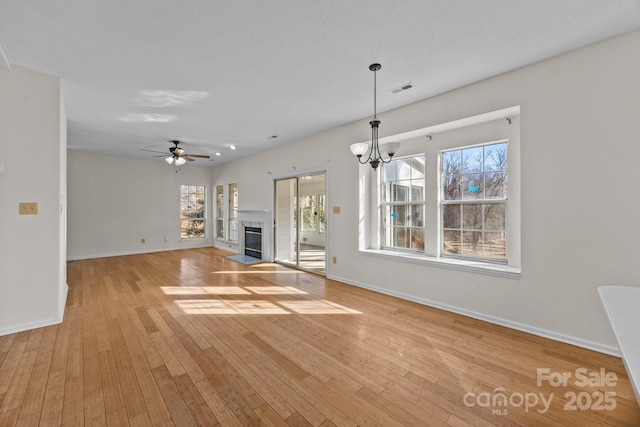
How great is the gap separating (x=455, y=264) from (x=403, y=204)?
1231 millimetres

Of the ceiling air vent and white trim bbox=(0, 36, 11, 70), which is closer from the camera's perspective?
white trim bbox=(0, 36, 11, 70)

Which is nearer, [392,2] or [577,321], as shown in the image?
[392,2]

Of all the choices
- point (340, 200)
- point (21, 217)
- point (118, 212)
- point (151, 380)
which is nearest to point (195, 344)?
point (151, 380)

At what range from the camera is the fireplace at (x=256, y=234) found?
6.48 meters

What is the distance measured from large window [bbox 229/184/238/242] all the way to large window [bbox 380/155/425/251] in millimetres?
5106

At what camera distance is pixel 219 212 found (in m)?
8.91

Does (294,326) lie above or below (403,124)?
below

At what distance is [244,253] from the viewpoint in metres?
7.39

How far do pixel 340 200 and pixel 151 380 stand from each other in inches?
139

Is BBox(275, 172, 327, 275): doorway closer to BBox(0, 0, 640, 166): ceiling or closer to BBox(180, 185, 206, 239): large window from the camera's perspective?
BBox(0, 0, 640, 166): ceiling

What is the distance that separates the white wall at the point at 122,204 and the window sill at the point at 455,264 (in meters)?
6.69

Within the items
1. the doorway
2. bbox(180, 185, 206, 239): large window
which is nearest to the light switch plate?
the doorway

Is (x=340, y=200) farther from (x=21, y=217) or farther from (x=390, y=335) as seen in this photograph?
(x=21, y=217)

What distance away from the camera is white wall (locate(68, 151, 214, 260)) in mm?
6680
